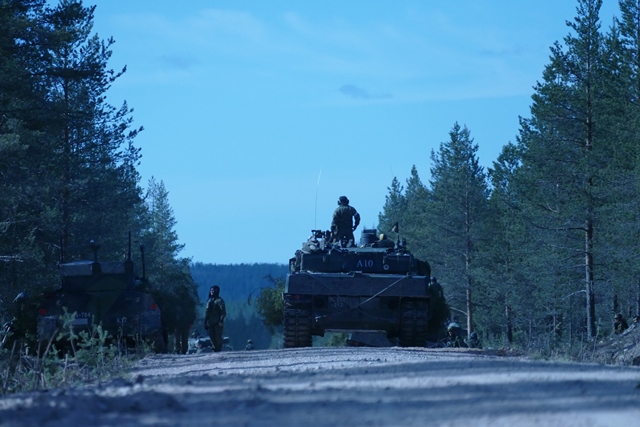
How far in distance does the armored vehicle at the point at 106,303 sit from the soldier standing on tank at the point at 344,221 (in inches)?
174

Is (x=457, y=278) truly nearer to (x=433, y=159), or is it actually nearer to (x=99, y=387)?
(x=433, y=159)

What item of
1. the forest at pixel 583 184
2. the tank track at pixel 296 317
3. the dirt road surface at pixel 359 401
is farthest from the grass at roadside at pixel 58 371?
the forest at pixel 583 184

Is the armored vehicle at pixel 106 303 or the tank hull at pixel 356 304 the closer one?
the armored vehicle at pixel 106 303

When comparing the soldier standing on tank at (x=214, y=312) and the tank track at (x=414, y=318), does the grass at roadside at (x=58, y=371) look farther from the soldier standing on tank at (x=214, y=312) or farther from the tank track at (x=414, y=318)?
the tank track at (x=414, y=318)

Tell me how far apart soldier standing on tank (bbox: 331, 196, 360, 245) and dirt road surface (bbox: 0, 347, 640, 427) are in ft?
48.3

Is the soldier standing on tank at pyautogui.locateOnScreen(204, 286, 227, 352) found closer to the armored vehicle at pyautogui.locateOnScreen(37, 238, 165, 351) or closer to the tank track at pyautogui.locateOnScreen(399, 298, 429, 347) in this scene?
the armored vehicle at pyautogui.locateOnScreen(37, 238, 165, 351)

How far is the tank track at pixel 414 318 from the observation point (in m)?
20.0

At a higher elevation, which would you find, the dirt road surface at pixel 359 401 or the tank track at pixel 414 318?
the tank track at pixel 414 318

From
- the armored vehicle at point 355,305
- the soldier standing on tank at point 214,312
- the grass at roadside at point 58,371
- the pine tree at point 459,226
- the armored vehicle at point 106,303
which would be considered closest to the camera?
the grass at roadside at point 58,371

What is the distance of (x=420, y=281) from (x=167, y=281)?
3690 centimetres

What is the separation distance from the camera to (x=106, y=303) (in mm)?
19562

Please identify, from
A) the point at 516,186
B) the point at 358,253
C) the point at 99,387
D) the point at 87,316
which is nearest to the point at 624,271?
the point at 516,186

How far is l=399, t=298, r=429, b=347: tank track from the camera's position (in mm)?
19969

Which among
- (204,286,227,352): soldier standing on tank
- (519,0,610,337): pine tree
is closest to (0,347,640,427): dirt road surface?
(204,286,227,352): soldier standing on tank
